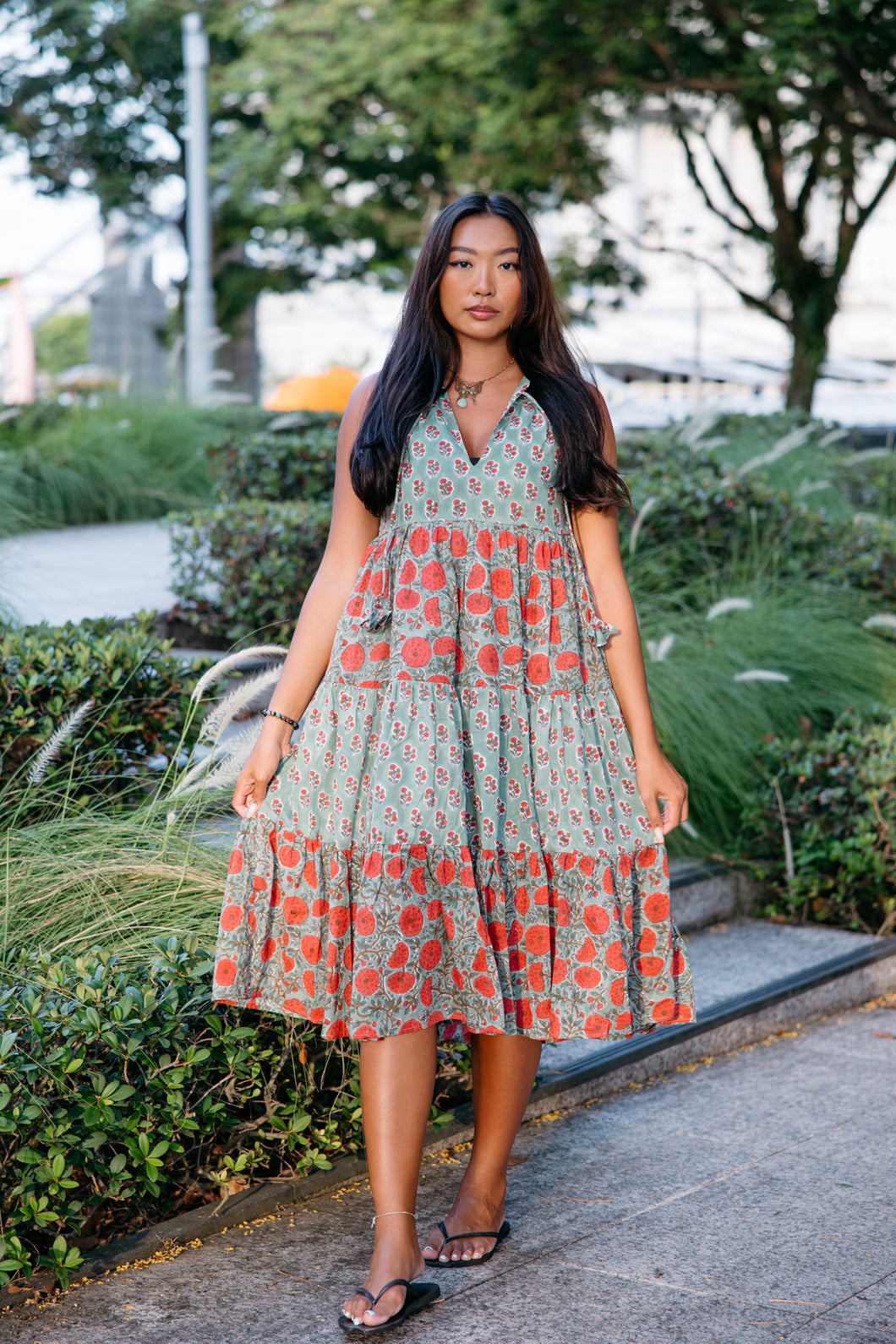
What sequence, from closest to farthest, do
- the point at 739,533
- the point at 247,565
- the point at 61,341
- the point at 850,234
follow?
the point at 247,565 < the point at 739,533 < the point at 850,234 < the point at 61,341

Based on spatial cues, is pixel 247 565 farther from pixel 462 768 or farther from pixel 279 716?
pixel 462 768

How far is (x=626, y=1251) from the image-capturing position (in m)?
2.71

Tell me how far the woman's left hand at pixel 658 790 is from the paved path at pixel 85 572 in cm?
256

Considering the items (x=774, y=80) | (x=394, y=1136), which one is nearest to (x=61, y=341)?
(x=774, y=80)

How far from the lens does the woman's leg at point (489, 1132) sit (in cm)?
263

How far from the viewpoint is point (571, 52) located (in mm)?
13414

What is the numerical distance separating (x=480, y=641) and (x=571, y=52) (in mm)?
12383

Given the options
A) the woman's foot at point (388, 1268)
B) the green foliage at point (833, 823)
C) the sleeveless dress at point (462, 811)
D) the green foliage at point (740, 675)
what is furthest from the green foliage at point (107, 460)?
the woman's foot at point (388, 1268)

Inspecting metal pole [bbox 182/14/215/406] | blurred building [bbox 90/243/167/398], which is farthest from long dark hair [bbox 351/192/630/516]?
blurred building [bbox 90/243/167/398]

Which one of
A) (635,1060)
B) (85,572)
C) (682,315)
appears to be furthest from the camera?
(682,315)

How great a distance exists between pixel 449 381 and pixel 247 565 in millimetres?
3219

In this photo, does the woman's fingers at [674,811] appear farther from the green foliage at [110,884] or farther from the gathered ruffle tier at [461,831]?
the green foliage at [110,884]

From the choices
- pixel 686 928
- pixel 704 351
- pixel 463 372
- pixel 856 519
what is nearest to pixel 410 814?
pixel 463 372

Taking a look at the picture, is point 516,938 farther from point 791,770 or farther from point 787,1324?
point 791,770
